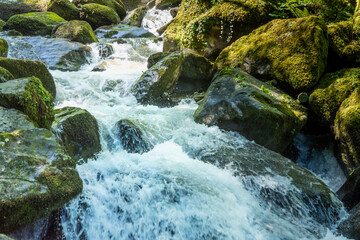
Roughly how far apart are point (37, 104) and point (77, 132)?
82 centimetres

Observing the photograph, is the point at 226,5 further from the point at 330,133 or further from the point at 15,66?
the point at 15,66

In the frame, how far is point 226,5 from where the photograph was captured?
8547 millimetres

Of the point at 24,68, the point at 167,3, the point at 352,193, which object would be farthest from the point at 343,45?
the point at 167,3

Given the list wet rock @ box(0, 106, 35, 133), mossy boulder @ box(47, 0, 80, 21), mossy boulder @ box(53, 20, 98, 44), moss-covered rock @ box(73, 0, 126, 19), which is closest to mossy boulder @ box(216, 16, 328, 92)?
wet rock @ box(0, 106, 35, 133)

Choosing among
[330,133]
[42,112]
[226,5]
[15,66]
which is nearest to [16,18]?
[15,66]

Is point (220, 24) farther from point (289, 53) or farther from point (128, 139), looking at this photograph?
point (128, 139)

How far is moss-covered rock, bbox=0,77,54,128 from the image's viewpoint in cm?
331

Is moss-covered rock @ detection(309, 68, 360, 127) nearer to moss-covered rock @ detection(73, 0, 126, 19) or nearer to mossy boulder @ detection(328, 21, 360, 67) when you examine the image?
mossy boulder @ detection(328, 21, 360, 67)

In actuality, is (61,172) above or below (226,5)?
below

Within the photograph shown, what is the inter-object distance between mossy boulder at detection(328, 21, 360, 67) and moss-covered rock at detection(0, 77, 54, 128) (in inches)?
286

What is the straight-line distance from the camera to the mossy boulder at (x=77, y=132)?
3873 millimetres

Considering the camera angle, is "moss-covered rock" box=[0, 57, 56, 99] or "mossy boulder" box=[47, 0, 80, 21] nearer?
"moss-covered rock" box=[0, 57, 56, 99]

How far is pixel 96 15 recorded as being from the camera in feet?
54.9

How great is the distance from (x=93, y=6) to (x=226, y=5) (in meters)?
12.5
